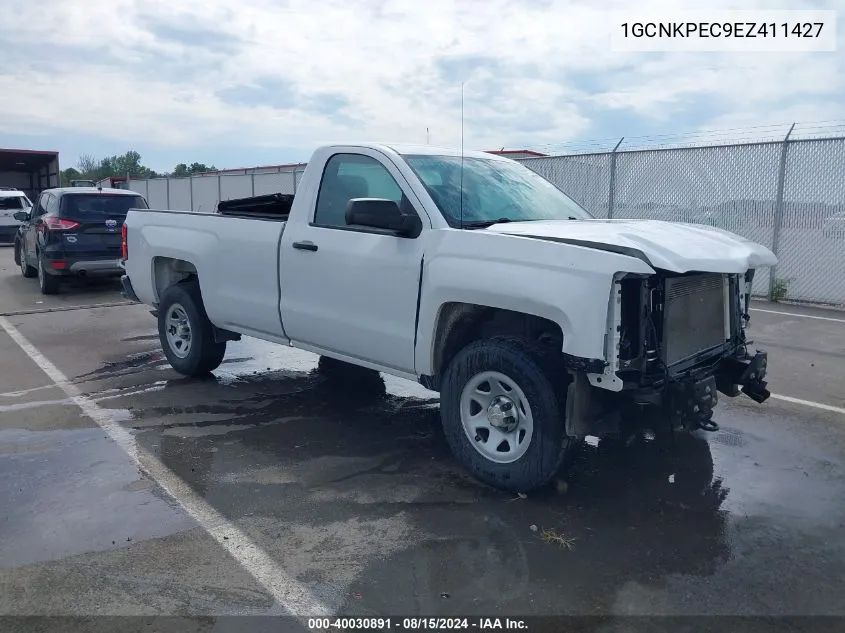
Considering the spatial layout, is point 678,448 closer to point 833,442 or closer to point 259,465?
point 833,442

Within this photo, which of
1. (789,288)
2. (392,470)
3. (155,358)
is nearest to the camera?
(392,470)

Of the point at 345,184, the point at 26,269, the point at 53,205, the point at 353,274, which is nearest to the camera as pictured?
the point at 353,274

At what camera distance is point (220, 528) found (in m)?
4.07

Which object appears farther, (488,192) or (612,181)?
(612,181)

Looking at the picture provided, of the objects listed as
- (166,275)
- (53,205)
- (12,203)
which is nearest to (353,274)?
(166,275)

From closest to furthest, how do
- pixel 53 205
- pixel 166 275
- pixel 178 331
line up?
pixel 178 331, pixel 166 275, pixel 53 205

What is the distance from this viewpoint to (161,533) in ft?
13.1

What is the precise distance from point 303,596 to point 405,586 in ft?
1.49

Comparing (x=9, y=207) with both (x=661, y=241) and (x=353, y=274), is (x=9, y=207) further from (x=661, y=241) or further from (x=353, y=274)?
(x=661, y=241)

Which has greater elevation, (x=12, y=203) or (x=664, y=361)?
(x=12, y=203)

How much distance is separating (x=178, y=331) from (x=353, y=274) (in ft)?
8.94

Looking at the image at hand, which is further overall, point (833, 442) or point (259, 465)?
point (833, 442)

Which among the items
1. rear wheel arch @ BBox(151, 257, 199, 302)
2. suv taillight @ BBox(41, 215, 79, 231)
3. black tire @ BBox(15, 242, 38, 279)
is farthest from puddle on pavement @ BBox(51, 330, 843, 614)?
black tire @ BBox(15, 242, 38, 279)

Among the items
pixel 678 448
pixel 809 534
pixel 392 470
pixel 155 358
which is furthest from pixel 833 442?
pixel 155 358
